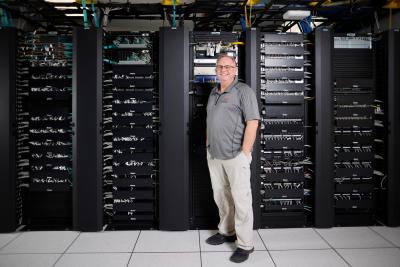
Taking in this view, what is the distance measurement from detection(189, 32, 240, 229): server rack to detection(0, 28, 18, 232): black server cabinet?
65.3 inches

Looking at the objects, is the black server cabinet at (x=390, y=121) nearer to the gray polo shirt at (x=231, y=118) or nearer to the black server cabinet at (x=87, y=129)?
the gray polo shirt at (x=231, y=118)

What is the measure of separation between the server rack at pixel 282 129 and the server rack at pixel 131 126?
3.44 feet

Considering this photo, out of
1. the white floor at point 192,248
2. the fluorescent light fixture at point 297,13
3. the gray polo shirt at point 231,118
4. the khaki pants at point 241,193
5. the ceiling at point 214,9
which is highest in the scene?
the ceiling at point 214,9

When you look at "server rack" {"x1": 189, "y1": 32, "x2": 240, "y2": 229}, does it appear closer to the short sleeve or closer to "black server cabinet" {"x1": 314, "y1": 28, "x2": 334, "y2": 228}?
the short sleeve

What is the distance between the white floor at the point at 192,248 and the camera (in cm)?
223

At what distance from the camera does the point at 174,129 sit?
282 cm

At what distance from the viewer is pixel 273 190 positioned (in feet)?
9.48

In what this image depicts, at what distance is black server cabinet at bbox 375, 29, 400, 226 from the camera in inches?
114

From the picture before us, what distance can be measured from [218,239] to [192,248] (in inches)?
9.3

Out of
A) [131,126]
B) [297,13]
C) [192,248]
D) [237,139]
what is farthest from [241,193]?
[297,13]

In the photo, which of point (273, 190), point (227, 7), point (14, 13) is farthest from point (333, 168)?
point (14, 13)

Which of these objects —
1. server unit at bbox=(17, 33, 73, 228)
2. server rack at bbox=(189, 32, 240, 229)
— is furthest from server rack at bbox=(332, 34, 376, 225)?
server unit at bbox=(17, 33, 73, 228)

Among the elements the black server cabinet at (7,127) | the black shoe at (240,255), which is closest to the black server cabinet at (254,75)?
the black shoe at (240,255)

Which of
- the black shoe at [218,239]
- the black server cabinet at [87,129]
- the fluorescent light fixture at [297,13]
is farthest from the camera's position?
the fluorescent light fixture at [297,13]
